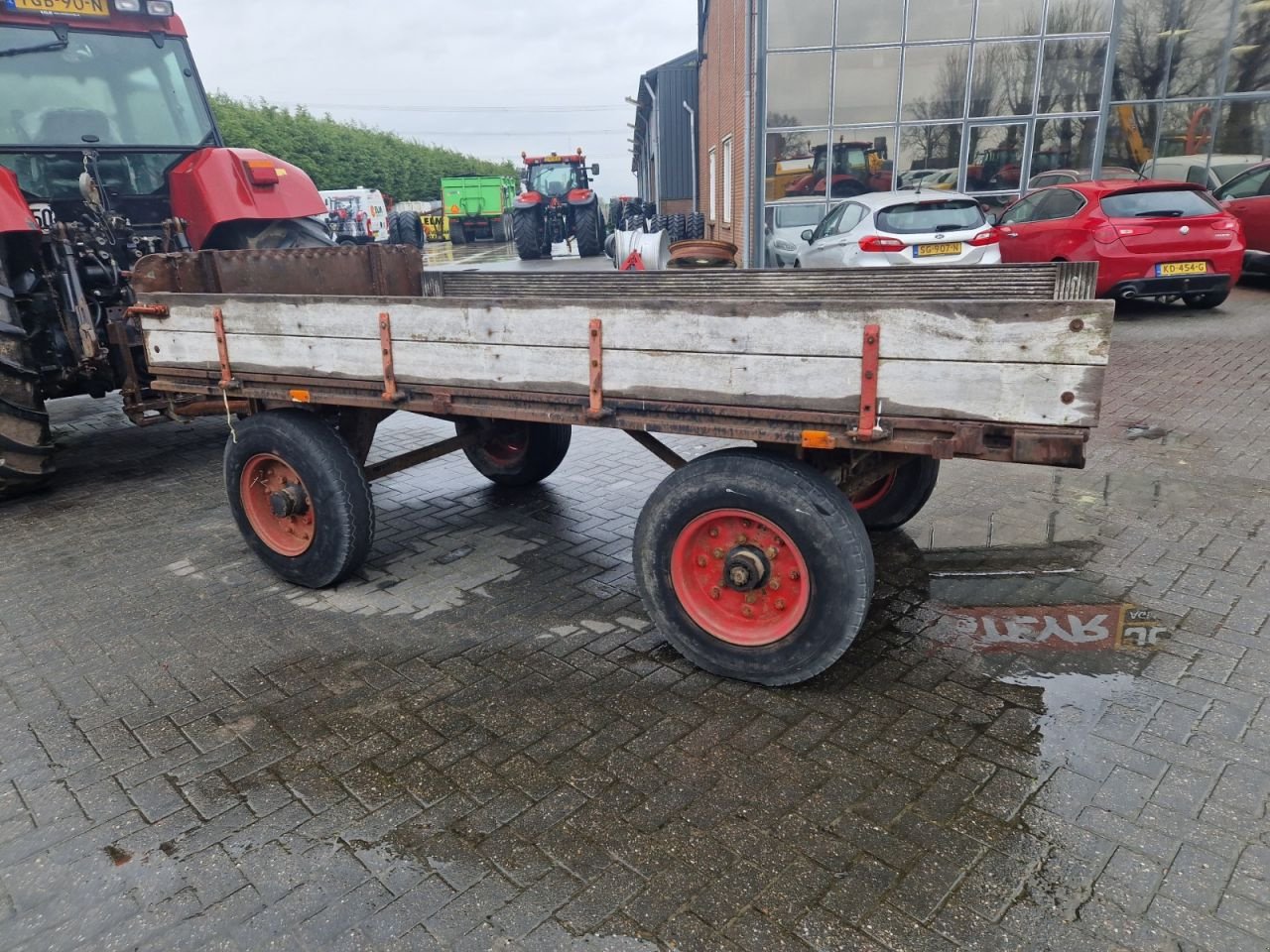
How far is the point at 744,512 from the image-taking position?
3166 millimetres

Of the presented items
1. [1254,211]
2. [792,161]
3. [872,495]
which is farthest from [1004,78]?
[872,495]

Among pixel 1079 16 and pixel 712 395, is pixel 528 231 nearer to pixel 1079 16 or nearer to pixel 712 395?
pixel 1079 16

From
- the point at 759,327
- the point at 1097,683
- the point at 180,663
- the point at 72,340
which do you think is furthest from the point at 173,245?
the point at 1097,683

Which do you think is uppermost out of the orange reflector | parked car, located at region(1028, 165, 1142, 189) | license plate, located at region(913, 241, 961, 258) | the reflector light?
parked car, located at region(1028, 165, 1142, 189)

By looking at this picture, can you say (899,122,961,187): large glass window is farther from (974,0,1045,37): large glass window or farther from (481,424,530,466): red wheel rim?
(481,424,530,466): red wheel rim

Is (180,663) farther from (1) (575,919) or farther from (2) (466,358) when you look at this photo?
(1) (575,919)

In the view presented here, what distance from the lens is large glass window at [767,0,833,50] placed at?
14.4 m

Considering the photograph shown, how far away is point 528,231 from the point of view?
23516mm

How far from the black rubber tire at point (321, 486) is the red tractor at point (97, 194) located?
1447 millimetres

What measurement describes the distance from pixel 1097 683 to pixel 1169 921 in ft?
3.94

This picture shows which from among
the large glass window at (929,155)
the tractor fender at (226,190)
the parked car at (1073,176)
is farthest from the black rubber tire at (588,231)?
the tractor fender at (226,190)

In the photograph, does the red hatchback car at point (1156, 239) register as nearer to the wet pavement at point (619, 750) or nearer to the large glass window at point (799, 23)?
the wet pavement at point (619, 750)

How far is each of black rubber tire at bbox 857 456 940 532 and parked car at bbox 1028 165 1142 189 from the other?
1031cm

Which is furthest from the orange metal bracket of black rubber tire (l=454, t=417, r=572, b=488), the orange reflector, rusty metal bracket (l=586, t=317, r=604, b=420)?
the orange reflector
